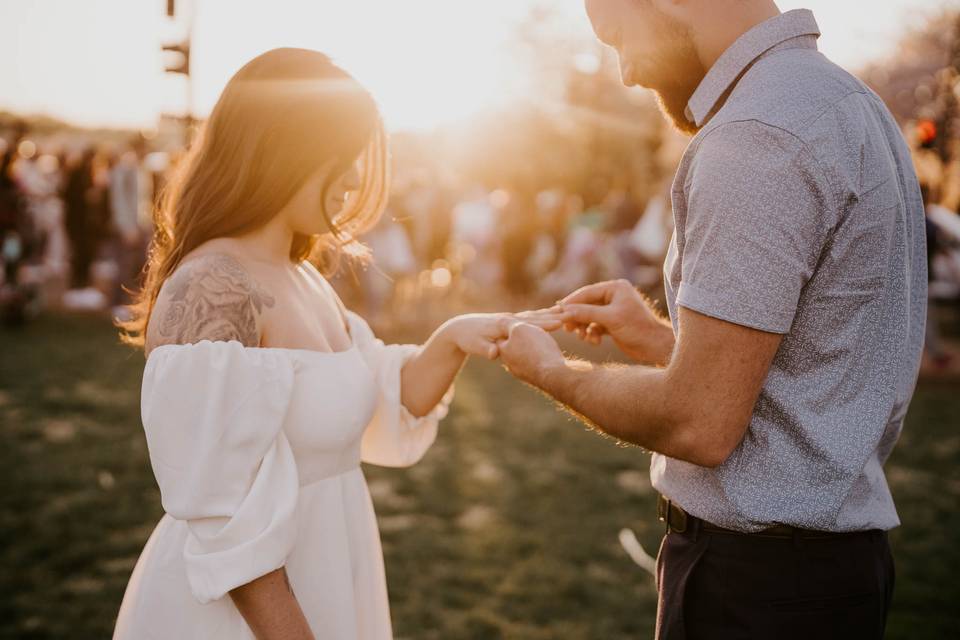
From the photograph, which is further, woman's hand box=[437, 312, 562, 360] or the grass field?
the grass field

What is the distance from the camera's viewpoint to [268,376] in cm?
211

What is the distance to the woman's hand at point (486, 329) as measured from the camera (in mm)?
2525

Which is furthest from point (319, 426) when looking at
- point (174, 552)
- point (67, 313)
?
point (67, 313)

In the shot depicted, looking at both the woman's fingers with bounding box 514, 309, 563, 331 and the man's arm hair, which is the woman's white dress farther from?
the man's arm hair

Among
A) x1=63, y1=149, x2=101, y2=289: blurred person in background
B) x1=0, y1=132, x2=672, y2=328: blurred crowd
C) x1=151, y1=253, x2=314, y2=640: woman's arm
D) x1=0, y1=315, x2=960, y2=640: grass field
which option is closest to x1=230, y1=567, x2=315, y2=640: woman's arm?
x1=151, y1=253, x2=314, y2=640: woman's arm

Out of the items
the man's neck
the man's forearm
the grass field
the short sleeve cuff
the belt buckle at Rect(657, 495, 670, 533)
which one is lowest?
the grass field

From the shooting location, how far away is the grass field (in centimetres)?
480

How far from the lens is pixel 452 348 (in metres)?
2.71

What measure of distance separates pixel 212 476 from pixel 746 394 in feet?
3.85

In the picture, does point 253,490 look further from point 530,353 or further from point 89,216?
point 89,216

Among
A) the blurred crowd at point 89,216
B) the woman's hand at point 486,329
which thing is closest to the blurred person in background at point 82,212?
the blurred crowd at point 89,216

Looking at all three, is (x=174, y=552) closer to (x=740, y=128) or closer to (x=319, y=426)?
(x=319, y=426)

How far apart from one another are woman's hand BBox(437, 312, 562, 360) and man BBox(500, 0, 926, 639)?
0.38m

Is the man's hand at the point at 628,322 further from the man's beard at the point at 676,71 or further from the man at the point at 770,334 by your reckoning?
the man's beard at the point at 676,71
